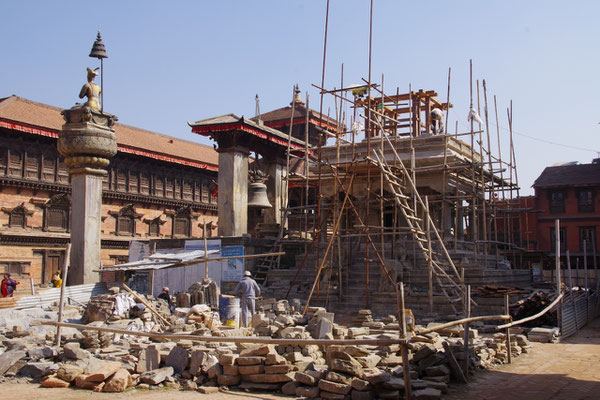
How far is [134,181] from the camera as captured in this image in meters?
37.6

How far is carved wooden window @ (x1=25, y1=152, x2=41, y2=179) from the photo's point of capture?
31.9 m

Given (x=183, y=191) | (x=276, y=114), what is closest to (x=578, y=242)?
(x=276, y=114)

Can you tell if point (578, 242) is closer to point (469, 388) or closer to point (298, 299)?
point (298, 299)

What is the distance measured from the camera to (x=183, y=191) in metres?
40.7

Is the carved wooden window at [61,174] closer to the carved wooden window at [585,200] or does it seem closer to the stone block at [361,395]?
the stone block at [361,395]

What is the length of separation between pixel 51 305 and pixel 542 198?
122ft

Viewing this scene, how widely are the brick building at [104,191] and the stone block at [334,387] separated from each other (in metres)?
25.9

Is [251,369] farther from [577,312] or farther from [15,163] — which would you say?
[15,163]

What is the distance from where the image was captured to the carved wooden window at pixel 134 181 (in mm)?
37312

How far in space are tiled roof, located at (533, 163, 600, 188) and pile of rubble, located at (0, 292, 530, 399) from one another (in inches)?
1362

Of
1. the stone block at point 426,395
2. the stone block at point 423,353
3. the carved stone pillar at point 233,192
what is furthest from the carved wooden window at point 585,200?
the stone block at point 426,395

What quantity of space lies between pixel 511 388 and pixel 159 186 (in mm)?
32376


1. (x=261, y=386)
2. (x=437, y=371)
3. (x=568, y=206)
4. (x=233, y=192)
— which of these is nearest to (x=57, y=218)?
(x=233, y=192)

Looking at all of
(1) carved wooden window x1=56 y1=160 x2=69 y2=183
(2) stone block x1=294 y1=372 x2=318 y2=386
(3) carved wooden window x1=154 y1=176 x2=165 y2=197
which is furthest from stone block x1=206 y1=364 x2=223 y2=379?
(3) carved wooden window x1=154 y1=176 x2=165 y2=197
